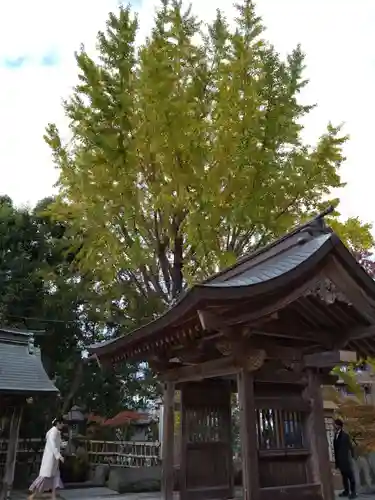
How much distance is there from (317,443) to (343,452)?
394cm

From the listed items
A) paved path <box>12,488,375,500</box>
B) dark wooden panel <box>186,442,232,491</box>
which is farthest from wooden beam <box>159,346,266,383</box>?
paved path <box>12,488,375,500</box>

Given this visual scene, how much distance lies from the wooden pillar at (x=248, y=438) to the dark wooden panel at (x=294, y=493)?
224 mm

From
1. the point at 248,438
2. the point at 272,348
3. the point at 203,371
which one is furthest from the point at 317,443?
the point at 203,371

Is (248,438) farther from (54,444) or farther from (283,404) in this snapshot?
(54,444)

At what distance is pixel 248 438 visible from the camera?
5652 millimetres

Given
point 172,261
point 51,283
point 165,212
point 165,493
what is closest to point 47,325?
point 51,283

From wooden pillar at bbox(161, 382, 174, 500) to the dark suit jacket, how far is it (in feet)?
13.4

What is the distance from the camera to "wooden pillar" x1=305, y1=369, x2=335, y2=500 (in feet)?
20.0

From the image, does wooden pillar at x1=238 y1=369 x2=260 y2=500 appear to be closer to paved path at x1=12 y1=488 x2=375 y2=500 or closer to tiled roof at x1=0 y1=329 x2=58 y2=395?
paved path at x1=12 y1=488 x2=375 y2=500

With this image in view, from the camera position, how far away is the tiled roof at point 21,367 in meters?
11.4

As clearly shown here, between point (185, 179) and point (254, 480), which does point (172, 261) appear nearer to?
point (185, 179)

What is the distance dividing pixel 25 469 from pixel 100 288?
628cm

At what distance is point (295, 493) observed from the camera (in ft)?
19.2

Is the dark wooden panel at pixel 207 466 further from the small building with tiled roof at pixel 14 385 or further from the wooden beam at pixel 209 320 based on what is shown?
the small building with tiled roof at pixel 14 385
